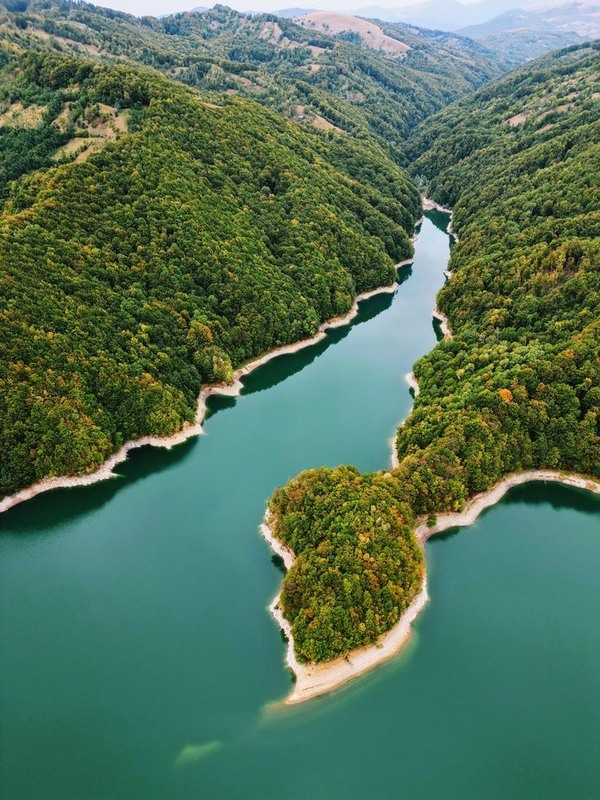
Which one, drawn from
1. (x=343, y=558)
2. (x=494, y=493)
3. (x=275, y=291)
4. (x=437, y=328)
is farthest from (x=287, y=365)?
(x=343, y=558)

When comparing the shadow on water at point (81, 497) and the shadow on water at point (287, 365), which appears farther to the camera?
the shadow on water at point (287, 365)

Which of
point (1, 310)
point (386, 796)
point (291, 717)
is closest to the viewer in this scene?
point (386, 796)

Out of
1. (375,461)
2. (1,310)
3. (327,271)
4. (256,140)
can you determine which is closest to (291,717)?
(375,461)

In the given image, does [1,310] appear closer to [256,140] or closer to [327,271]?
[327,271]

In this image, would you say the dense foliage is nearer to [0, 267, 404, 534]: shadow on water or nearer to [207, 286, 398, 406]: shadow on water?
[0, 267, 404, 534]: shadow on water

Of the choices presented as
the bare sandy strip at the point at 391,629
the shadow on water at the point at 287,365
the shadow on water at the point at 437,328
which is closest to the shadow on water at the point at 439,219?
the shadow on water at the point at 437,328

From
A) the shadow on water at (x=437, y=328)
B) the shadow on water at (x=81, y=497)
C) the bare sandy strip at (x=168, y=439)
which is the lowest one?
the shadow on water at (x=81, y=497)

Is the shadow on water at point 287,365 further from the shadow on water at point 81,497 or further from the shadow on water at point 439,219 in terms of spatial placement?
the shadow on water at point 439,219

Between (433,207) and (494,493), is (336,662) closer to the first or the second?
(494,493)
